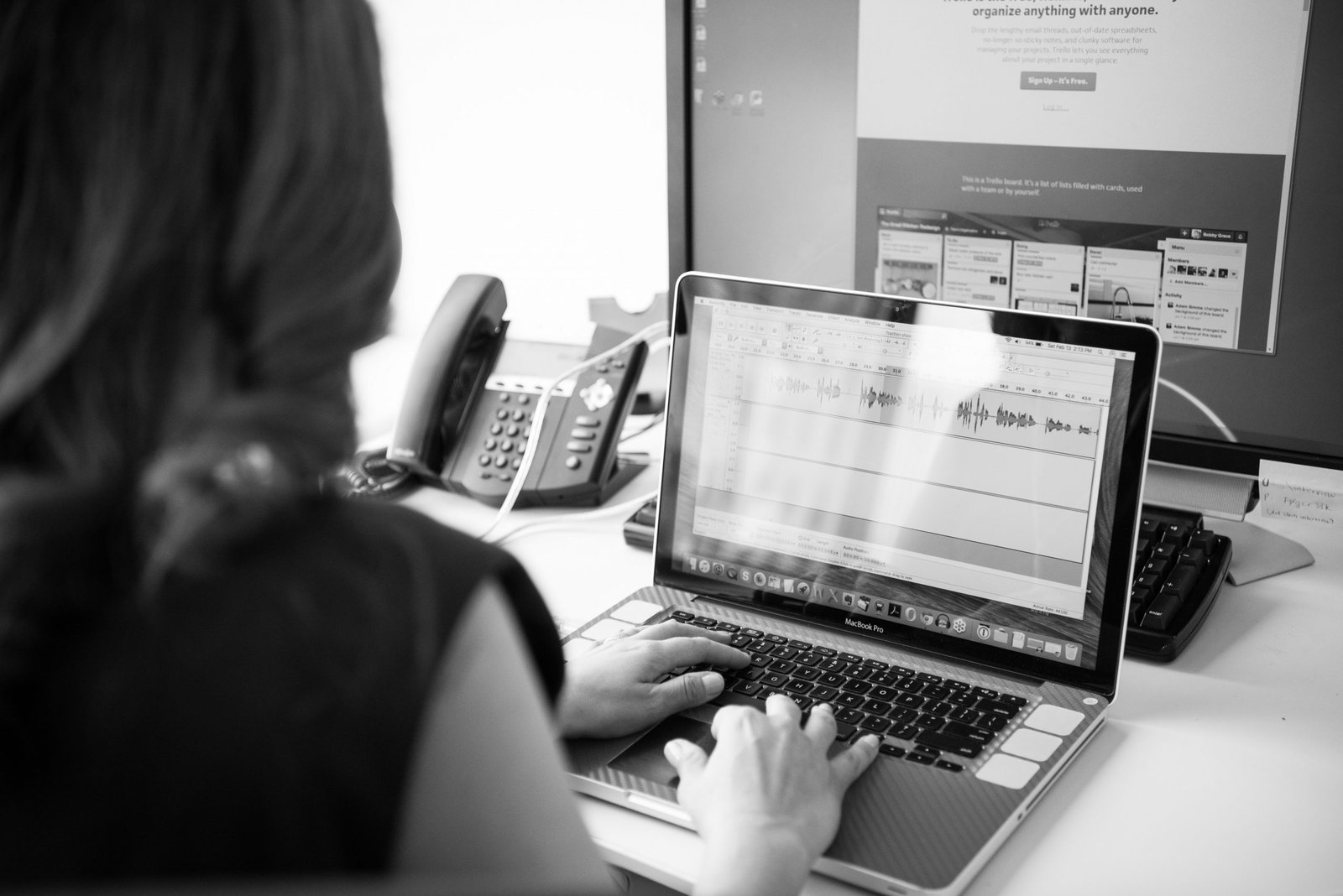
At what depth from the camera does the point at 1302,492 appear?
3.46 ft

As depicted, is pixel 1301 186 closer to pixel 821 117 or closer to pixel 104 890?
pixel 821 117

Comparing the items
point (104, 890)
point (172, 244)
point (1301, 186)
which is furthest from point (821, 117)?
point (104, 890)

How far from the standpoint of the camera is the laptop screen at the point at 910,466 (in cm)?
87

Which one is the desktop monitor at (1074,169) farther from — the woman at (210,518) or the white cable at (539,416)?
the woman at (210,518)

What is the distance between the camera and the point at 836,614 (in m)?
0.98

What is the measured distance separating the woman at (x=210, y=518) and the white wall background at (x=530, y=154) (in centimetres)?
105

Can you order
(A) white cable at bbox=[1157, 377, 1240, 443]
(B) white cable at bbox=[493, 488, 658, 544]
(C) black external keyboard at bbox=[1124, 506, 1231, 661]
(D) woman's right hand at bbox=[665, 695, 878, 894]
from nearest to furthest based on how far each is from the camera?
(D) woman's right hand at bbox=[665, 695, 878, 894] → (C) black external keyboard at bbox=[1124, 506, 1231, 661] → (A) white cable at bbox=[1157, 377, 1240, 443] → (B) white cable at bbox=[493, 488, 658, 544]

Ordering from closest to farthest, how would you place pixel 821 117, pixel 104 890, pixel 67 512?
pixel 104 890
pixel 67 512
pixel 821 117

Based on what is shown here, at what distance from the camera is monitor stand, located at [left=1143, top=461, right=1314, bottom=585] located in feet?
3.65

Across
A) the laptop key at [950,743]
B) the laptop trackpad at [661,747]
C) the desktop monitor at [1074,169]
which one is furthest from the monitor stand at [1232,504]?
the laptop trackpad at [661,747]

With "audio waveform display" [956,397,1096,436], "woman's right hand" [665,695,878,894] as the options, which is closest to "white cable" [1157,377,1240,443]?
"audio waveform display" [956,397,1096,436]

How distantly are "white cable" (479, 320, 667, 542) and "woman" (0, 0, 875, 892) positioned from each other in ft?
2.36

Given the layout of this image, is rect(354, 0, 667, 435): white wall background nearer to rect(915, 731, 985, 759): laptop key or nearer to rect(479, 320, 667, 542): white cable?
rect(479, 320, 667, 542): white cable

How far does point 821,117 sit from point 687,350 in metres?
0.34
